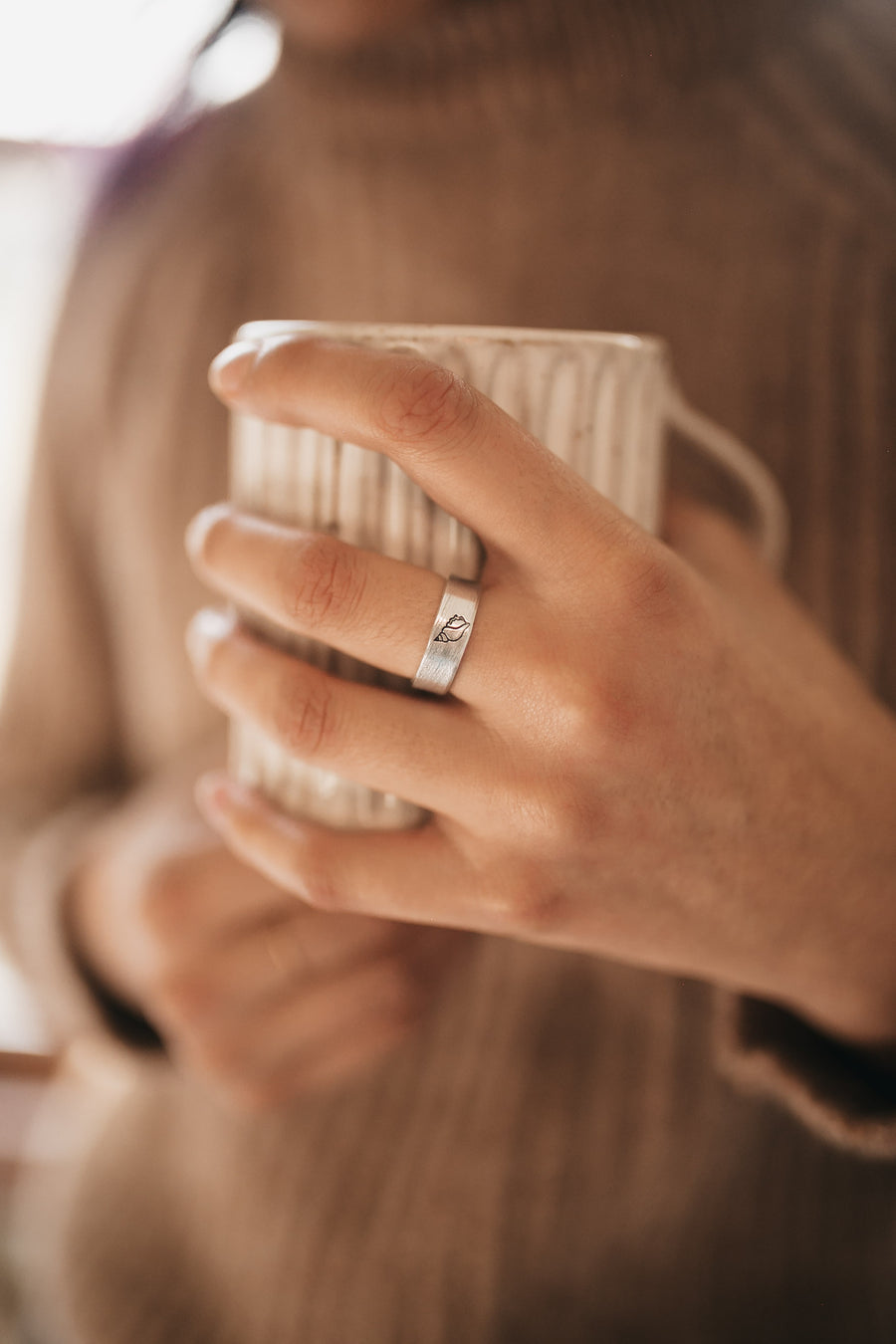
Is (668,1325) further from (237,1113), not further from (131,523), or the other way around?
(131,523)

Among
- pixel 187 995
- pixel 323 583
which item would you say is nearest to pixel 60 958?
pixel 187 995

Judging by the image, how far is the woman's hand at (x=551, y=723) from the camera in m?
0.31

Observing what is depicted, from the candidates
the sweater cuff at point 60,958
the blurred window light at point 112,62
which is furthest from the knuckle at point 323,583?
the blurred window light at point 112,62

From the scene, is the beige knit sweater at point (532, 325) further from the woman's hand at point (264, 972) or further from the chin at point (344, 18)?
the woman's hand at point (264, 972)

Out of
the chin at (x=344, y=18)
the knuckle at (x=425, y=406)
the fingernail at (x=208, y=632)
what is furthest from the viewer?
the chin at (x=344, y=18)

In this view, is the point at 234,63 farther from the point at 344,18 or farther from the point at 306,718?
the point at 306,718

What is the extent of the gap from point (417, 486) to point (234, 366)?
9cm

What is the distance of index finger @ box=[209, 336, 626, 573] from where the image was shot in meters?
0.29

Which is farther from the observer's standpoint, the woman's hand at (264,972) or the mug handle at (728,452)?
the woman's hand at (264,972)

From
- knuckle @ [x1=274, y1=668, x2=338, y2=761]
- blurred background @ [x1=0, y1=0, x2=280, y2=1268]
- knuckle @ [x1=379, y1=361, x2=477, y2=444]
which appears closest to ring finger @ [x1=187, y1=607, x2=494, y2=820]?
knuckle @ [x1=274, y1=668, x2=338, y2=761]

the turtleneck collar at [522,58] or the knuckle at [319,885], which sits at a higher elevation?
the turtleneck collar at [522,58]

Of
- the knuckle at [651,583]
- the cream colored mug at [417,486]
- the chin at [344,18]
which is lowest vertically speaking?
the knuckle at [651,583]

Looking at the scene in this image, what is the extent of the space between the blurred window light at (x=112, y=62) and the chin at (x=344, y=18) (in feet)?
0.24

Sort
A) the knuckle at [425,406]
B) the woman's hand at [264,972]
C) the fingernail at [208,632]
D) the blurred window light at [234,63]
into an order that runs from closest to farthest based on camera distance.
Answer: the knuckle at [425,406], the fingernail at [208,632], the woman's hand at [264,972], the blurred window light at [234,63]
